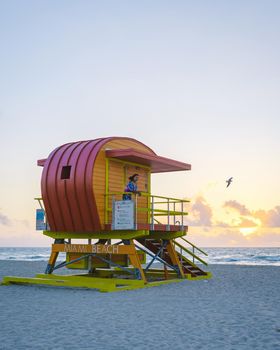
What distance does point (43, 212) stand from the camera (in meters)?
20.4

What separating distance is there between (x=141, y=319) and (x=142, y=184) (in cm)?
1065

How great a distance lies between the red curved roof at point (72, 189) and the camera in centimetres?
1777

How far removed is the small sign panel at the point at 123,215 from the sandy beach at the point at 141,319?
7.92 ft

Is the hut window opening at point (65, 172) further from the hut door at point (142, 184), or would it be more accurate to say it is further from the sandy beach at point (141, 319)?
the sandy beach at point (141, 319)

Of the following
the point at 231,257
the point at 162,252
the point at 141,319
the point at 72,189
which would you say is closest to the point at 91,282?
the point at 72,189

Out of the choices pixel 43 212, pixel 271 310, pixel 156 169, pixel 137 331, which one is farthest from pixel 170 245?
pixel 137 331

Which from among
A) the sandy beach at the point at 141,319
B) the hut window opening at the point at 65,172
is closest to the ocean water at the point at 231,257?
the hut window opening at the point at 65,172

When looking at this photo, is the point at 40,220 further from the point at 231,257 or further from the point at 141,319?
the point at 231,257

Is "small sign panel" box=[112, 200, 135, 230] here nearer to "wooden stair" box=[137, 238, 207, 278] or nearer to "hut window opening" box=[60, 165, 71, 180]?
"hut window opening" box=[60, 165, 71, 180]

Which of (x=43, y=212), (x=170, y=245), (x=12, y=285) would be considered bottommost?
(x=12, y=285)

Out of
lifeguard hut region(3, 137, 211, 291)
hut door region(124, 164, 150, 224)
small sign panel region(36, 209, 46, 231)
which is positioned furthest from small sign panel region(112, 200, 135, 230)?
small sign panel region(36, 209, 46, 231)

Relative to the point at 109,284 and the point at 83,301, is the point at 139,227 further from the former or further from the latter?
the point at 83,301

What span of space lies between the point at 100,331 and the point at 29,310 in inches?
134

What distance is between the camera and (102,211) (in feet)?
59.1
